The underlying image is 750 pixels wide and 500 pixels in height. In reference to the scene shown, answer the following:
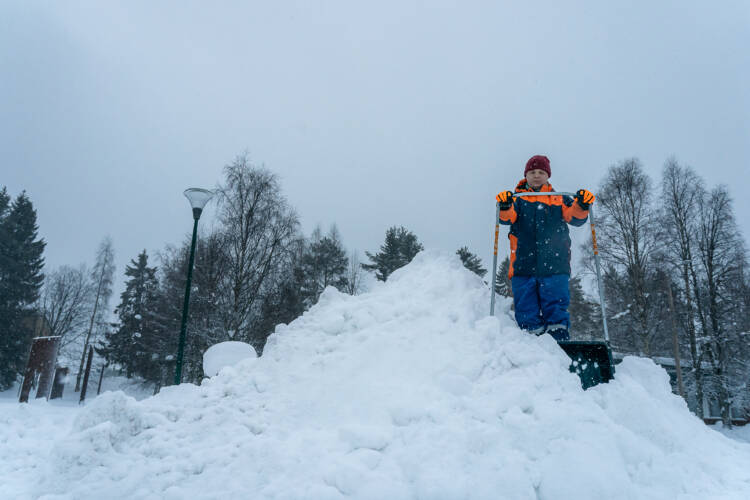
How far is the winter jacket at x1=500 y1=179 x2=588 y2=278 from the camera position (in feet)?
14.8

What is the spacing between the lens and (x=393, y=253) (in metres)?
22.9

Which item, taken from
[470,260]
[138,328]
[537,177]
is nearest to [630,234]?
[470,260]

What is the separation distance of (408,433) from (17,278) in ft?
115

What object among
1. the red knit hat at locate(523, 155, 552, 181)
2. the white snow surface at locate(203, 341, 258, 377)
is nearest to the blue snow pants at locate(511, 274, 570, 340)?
the red knit hat at locate(523, 155, 552, 181)

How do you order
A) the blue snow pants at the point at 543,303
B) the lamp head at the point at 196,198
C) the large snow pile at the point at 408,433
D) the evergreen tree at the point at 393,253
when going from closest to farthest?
the large snow pile at the point at 408,433 → the blue snow pants at the point at 543,303 → the lamp head at the point at 196,198 → the evergreen tree at the point at 393,253

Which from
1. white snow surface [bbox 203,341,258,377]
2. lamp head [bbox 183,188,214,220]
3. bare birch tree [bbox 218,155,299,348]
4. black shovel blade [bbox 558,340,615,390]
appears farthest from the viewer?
bare birch tree [bbox 218,155,299,348]

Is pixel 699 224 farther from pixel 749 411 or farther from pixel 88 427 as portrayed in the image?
pixel 88 427

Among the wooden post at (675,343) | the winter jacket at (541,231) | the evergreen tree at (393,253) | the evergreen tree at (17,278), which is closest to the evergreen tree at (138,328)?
the evergreen tree at (17,278)

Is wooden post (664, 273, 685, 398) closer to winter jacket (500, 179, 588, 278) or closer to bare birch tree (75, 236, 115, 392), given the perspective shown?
winter jacket (500, 179, 588, 278)

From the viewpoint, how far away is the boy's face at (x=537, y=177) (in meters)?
4.94

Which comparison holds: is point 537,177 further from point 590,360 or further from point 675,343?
point 675,343

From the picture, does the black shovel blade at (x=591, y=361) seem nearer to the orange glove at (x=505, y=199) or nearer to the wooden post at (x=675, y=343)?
the orange glove at (x=505, y=199)

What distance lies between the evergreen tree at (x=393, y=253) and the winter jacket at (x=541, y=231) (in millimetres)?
17391

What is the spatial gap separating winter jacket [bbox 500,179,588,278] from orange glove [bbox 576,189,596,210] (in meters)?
0.05
